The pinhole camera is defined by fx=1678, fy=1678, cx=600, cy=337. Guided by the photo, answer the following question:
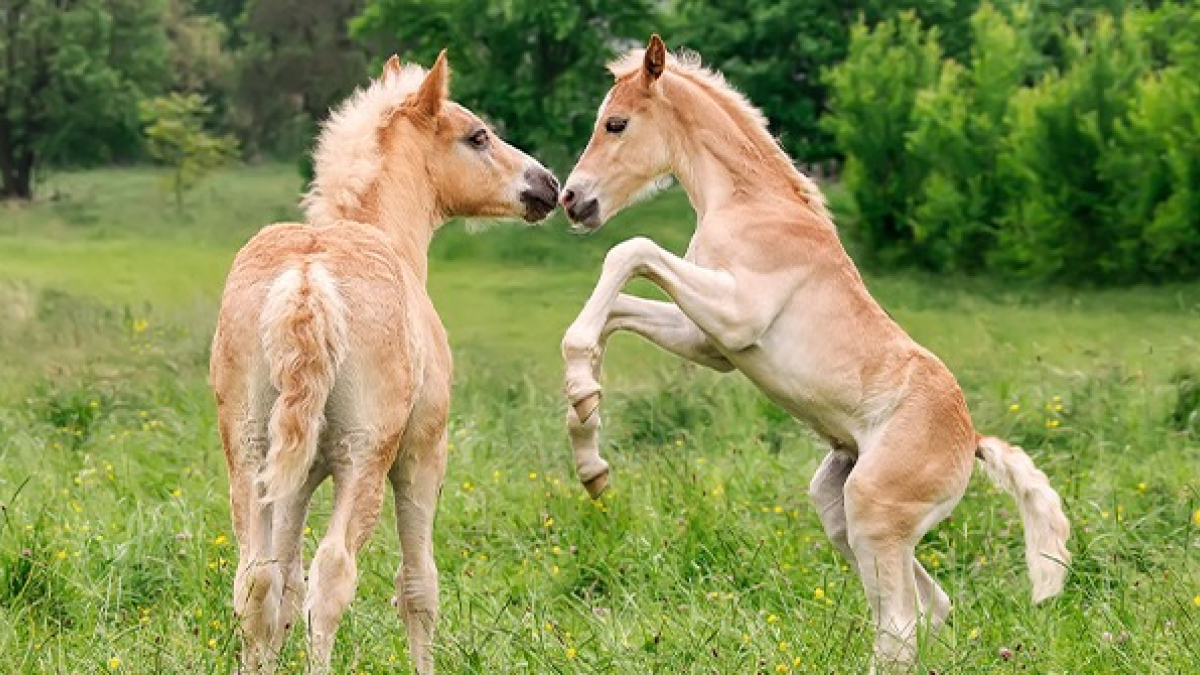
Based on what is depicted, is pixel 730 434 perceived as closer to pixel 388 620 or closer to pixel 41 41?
pixel 388 620

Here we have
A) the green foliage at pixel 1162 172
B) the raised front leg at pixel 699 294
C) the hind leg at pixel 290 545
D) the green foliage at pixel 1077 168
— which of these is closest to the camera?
the hind leg at pixel 290 545

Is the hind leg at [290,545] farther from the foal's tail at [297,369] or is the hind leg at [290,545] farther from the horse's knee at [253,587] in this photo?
the foal's tail at [297,369]

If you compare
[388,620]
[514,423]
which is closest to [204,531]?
[388,620]

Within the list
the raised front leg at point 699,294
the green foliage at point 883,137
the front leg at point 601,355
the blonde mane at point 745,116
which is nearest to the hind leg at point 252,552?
the front leg at point 601,355

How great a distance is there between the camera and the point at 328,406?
15.0 ft

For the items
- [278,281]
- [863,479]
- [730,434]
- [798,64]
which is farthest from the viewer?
[798,64]

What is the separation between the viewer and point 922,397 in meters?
5.57

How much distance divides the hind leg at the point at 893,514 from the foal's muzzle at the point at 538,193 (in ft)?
5.01

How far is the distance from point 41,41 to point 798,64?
19.2 m

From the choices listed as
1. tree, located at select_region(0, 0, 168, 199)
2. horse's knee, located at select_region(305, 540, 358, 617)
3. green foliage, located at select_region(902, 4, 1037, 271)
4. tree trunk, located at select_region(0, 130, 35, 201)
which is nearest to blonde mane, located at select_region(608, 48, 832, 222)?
horse's knee, located at select_region(305, 540, 358, 617)

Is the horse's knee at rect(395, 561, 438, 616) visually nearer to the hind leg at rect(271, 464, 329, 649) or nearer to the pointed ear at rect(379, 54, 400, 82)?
the hind leg at rect(271, 464, 329, 649)

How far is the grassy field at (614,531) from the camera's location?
4.99 m

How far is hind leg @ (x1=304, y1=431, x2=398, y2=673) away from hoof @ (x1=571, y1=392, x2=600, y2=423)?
0.68 metres

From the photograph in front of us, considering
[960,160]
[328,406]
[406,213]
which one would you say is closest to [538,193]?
[406,213]
